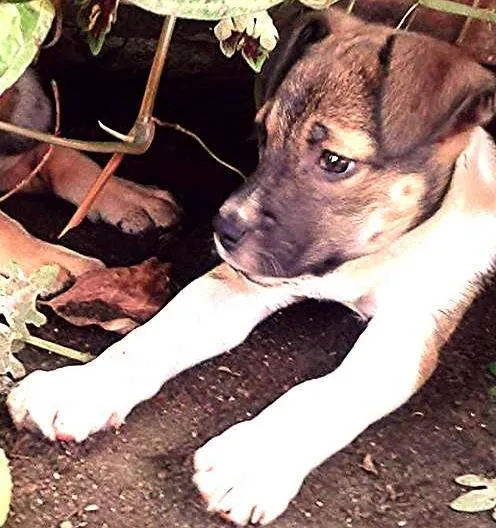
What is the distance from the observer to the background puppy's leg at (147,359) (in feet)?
6.65

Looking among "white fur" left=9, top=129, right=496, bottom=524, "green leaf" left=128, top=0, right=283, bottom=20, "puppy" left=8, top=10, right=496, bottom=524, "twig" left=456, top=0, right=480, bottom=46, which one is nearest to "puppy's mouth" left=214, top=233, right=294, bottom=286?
"puppy" left=8, top=10, right=496, bottom=524

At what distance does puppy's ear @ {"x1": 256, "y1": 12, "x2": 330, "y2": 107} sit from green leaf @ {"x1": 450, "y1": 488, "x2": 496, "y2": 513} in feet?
2.41

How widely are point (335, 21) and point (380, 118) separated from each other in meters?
0.30

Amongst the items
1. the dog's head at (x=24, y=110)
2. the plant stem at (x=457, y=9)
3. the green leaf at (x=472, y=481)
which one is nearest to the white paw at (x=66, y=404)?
the green leaf at (x=472, y=481)

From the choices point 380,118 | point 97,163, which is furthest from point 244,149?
point 380,118

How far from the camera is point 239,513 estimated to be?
1897mm

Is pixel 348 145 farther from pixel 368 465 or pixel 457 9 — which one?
pixel 368 465

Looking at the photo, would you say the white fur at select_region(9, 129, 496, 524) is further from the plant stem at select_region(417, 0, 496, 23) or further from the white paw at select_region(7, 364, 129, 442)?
the plant stem at select_region(417, 0, 496, 23)

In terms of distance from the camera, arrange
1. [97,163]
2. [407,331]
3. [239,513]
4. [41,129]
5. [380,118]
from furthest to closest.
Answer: [97,163]
[41,129]
[407,331]
[380,118]
[239,513]

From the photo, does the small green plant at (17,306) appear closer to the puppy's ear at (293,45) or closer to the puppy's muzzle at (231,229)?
the puppy's muzzle at (231,229)

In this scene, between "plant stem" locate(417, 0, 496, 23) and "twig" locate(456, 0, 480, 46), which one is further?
"twig" locate(456, 0, 480, 46)

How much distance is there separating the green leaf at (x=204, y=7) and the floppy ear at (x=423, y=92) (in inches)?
11.0

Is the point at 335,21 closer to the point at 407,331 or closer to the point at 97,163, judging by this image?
the point at 407,331

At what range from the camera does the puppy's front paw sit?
8.68 feet
